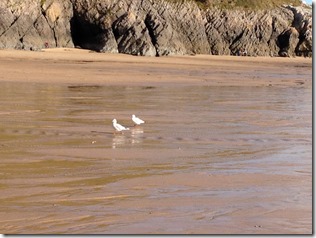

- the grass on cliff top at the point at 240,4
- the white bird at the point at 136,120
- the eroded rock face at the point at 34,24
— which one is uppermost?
the white bird at the point at 136,120

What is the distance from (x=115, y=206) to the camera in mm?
6023

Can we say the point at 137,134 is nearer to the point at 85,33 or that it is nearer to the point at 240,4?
the point at 85,33

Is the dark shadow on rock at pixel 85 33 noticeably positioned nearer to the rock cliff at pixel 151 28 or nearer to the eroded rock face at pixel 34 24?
the rock cliff at pixel 151 28

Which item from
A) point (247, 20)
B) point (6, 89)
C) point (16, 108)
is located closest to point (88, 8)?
point (247, 20)

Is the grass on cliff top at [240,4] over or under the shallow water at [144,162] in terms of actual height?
under

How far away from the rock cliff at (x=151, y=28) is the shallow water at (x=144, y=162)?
819 inches

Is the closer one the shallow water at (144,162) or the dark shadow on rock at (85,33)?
the shallow water at (144,162)

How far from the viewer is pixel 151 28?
4019cm

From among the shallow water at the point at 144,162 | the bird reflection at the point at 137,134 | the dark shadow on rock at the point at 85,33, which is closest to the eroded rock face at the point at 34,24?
the dark shadow on rock at the point at 85,33

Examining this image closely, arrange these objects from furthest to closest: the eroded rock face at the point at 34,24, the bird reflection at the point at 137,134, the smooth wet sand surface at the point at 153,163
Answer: the eroded rock face at the point at 34,24 → the bird reflection at the point at 137,134 → the smooth wet sand surface at the point at 153,163

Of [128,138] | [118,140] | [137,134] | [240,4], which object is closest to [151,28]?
[240,4]

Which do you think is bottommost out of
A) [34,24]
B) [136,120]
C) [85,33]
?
[85,33]

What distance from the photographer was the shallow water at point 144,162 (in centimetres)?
563

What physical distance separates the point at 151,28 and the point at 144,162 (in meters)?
32.5
